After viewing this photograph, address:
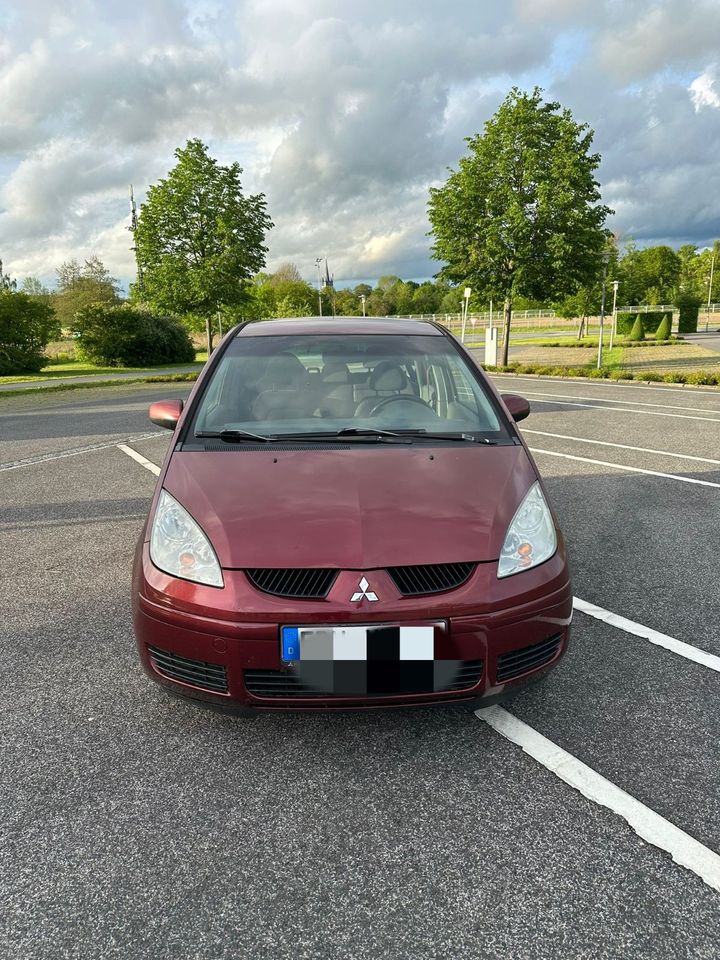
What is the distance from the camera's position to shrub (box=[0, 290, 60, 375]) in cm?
2745

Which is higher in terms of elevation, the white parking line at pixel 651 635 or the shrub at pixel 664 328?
the shrub at pixel 664 328

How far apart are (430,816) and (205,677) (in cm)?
86

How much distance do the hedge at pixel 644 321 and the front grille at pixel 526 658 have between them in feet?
145

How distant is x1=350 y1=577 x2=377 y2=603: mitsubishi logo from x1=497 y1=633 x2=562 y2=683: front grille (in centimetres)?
49

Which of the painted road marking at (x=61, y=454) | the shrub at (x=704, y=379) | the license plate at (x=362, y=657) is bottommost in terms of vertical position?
the painted road marking at (x=61, y=454)

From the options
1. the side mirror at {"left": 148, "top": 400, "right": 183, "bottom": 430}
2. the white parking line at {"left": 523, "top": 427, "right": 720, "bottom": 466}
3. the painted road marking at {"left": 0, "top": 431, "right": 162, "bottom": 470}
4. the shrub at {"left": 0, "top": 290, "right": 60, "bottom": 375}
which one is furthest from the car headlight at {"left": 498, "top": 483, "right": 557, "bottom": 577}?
the shrub at {"left": 0, "top": 290, "right": 60, "bottom": 375}

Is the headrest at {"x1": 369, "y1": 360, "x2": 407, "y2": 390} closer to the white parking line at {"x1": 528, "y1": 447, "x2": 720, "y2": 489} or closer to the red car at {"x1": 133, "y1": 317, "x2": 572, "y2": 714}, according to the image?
the red car at {"x1": 133, "y1": 317, "x2": 572, "y2": 714}

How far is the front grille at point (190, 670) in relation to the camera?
89.6 inches

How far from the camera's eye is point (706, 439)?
882 cm

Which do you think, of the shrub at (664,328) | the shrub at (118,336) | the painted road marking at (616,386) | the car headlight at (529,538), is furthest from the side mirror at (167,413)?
the shrub at (664,328)

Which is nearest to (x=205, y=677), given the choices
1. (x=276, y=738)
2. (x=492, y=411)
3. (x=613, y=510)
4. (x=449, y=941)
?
(x=276, y=738)

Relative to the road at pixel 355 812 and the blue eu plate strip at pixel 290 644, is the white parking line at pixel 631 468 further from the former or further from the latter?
the blue eu plate strip at pixel 290 644

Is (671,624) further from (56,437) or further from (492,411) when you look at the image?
(56,437)

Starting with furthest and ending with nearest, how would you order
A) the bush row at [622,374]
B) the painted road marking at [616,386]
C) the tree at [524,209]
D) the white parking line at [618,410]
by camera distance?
1. the tree at [524,209]
2. the bush row at [622,374]
3. the painted road marking at [616,386]
4. the white parking line at [618,410]
